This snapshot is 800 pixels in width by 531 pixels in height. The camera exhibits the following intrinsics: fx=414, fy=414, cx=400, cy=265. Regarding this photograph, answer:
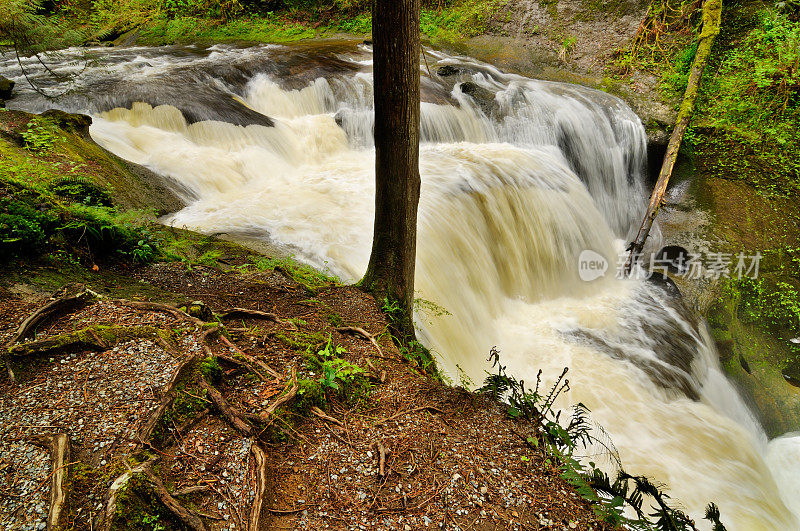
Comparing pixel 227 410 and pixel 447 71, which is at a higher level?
pixel 447 71

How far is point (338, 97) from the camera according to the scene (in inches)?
381

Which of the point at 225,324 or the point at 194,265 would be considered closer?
the point at 225,324

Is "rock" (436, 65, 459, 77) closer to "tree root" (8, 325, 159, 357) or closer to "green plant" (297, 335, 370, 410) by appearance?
"green plant" (297, 335, 370, 410)

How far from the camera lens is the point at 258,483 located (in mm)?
1875

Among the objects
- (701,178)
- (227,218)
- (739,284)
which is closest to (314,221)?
(227,218)

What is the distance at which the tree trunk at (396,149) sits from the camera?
2.82 meters

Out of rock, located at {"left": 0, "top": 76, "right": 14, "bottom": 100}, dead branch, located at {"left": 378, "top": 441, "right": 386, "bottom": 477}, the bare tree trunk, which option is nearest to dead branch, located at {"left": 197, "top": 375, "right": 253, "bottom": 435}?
dead branch, located at {"left": 378, "top": 441, "right": 386, "bottom": 477}

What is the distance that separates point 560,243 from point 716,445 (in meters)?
3.82

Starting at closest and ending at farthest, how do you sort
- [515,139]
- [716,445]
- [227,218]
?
[716,445] → [227,218] → [515,139]

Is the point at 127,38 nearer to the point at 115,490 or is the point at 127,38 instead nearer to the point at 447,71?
the point at 447,71

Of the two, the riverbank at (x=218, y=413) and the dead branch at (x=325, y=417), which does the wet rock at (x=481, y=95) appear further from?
the dead branch at (x=325, y=417)

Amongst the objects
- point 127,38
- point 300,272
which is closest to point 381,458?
point 300,272

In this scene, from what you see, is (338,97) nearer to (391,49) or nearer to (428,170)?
(428,170)

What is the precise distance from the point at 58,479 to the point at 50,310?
135 centimetres
